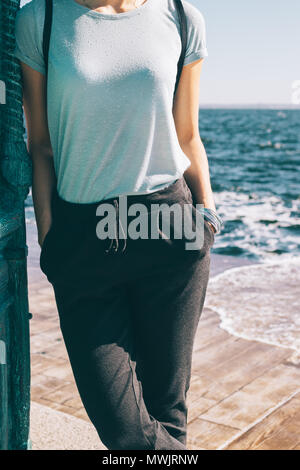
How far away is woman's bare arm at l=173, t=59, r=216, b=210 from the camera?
6.13ft

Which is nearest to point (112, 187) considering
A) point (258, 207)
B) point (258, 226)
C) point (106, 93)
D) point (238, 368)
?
point (106, 93)

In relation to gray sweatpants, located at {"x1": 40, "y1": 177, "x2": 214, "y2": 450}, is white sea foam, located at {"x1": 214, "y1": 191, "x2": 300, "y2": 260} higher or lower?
lower

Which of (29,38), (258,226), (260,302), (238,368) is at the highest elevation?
(29,38)

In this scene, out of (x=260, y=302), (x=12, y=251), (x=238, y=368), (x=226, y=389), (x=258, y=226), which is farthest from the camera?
(x=258, y=226)

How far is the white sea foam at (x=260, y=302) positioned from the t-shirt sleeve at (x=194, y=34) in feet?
9.67

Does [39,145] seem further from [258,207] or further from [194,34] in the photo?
[258,207]

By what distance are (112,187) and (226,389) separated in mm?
2300

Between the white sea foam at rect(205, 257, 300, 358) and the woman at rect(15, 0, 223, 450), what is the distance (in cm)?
279

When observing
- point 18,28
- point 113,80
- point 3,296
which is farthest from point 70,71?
point 3,296

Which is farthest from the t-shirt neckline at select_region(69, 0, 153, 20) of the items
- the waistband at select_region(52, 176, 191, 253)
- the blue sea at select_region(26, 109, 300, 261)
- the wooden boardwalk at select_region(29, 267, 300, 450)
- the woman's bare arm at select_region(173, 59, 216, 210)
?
the blue sea at select_region(26, 109, 300, 261)

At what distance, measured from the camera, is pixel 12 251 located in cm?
190

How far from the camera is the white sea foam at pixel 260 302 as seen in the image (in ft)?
15.4

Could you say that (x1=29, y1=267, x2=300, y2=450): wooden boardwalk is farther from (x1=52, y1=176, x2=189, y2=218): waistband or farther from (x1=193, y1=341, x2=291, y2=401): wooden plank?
(x1=52, y1=176, x2=189, y2=218): waistband

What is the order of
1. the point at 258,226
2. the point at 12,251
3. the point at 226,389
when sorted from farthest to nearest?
the point at 258,226, the point at 226,389, the point at 12,251
